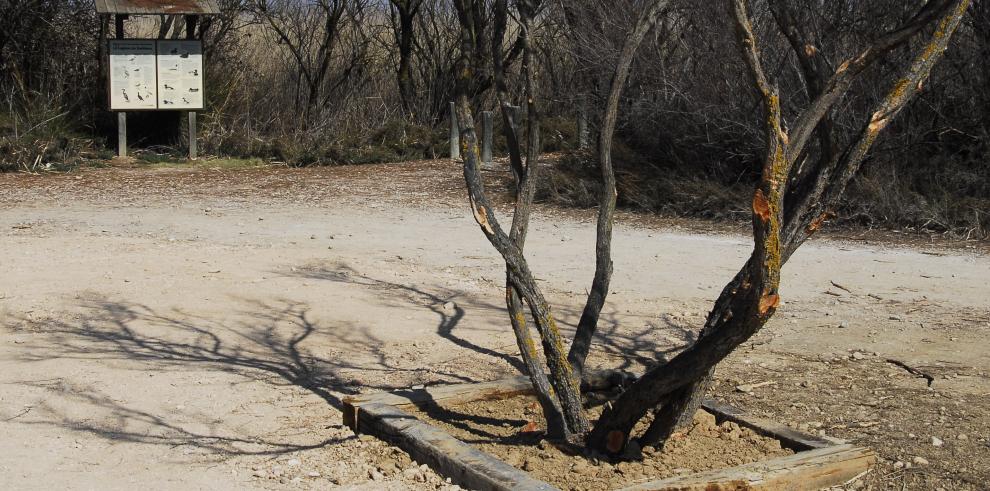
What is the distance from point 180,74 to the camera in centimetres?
1522

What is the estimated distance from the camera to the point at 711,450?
4211mm

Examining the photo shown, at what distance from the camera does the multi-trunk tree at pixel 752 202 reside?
3.11 m

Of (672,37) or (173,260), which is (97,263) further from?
(672,37)

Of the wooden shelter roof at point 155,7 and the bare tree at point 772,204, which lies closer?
the bare tree at point 772,204

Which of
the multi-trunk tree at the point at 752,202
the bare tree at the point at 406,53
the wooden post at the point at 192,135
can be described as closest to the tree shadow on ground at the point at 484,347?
the multi-trunk tree at the point at 752,202

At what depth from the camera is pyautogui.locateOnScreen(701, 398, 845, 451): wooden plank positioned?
4.11m

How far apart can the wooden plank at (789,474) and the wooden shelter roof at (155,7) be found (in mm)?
12643

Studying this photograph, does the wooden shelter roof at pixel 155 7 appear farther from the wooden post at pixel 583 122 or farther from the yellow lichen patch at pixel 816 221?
the yellow lichen patch at pixel 816 221

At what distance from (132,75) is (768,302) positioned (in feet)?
43.5

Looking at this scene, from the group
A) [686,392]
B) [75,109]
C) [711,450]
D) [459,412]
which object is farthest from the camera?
[75,109]

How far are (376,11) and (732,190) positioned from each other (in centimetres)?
1023

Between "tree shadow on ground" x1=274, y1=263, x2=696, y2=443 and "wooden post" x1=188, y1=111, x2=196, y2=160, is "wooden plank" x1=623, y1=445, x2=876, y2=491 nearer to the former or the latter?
"tree shadow on ground" x1=274, y1=263, x2=696, y2=443

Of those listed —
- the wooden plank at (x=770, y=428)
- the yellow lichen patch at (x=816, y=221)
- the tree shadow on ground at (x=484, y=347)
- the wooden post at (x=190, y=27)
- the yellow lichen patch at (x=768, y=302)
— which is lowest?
the tree shadow on ground at (x=484, y=347)

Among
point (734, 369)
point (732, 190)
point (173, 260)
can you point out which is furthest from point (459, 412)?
point (732, 190)
